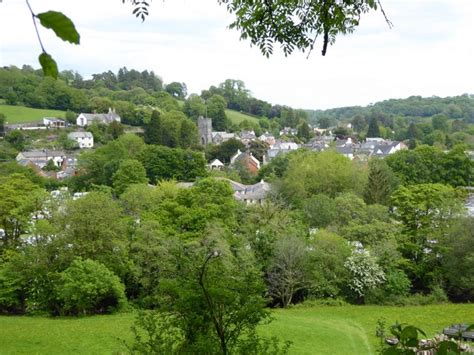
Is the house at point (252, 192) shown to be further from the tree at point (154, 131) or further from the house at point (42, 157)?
the house at point (42, 157)

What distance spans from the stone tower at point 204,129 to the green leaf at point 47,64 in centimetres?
6588

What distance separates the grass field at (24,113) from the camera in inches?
2495

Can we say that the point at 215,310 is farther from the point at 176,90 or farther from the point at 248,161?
the point at 176,90

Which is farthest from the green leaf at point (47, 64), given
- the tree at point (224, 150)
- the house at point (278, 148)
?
the house at point (278, 148)

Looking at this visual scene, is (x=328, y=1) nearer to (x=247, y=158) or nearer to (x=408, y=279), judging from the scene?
(x=408, y=279)

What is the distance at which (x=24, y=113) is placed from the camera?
6575 cm

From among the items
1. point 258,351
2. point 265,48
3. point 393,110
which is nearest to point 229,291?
point 258,351

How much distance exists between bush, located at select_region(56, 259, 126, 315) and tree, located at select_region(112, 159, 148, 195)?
17876 mm

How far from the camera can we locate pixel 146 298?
58.4ft

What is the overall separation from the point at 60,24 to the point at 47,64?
0.18m

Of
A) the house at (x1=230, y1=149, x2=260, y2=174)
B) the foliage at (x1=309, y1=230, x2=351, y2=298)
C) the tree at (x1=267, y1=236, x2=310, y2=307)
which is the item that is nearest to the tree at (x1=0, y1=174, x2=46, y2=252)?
the tree at (x1=267, y1=236, x2=310, y2=307)

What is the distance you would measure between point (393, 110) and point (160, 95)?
58.7 metres

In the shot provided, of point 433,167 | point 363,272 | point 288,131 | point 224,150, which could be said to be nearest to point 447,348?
point 363,272

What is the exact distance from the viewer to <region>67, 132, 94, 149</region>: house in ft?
193
